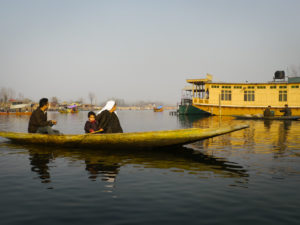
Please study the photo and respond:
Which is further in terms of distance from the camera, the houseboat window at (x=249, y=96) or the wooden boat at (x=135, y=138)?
the houseboat window at (x=249, y=96)

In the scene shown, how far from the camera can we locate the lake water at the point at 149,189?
152 inches

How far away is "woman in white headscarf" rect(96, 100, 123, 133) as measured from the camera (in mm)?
9508

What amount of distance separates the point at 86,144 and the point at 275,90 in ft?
116

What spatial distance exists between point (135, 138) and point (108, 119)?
143 centimetres

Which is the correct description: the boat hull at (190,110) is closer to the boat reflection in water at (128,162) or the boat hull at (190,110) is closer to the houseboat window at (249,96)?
the houseboat window at (249,96)

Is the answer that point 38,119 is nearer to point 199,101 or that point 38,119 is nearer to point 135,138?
point 135,138

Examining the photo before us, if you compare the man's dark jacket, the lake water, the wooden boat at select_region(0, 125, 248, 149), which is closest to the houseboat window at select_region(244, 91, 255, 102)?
the lake water

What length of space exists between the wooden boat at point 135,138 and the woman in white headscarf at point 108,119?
609 millimetres

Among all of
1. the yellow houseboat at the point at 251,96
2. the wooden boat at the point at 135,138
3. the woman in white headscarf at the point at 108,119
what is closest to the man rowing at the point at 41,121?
the wooden boat at the point at 135,138

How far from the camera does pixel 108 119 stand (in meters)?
9.63

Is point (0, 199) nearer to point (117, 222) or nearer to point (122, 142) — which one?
point (117, 222)

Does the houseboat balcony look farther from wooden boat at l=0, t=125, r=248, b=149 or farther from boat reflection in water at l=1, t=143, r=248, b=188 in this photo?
wooden boat at l=0, t=125, r=248, b=149

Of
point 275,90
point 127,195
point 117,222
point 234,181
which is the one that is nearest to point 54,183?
point 127,195

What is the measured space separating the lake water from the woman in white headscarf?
1.29 metres
